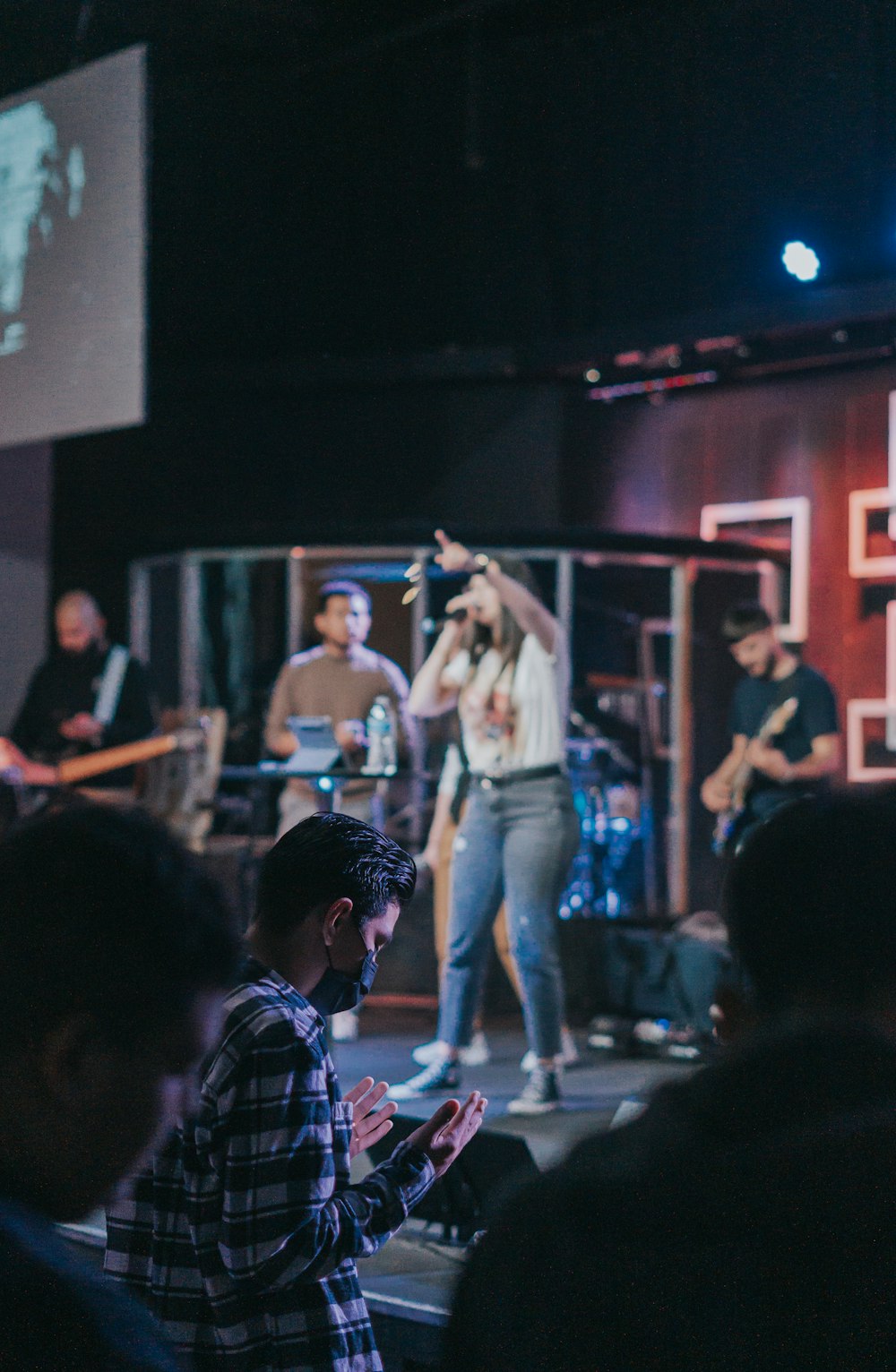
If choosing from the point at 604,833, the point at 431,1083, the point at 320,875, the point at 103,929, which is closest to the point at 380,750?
the point at 431,1083

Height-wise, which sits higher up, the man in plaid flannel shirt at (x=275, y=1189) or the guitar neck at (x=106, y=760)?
the guitar neck at (x=106, y=760)

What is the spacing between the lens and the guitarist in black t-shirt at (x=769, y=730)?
5.61 meters

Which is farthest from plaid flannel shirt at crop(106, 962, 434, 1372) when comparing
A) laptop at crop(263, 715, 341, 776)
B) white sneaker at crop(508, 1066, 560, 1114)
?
white sneaker at crop(508, 1066, 560, 1114)

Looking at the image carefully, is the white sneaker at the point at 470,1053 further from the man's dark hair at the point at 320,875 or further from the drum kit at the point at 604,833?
the man's dark hair at the point at 320,875

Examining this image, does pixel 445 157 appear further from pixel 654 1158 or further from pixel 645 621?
pixel 654 1158

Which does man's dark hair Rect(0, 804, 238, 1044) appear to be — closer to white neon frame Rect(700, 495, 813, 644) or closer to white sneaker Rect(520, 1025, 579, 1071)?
white sneaker Rect(520, 1025, 579, 1071)

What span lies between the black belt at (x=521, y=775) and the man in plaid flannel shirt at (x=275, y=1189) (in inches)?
111

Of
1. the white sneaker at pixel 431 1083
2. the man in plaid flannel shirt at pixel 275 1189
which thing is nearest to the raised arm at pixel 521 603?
the white sneaker at pixel 431 1083

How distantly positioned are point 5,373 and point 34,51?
244 centimetres

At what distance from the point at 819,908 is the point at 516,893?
154 inches

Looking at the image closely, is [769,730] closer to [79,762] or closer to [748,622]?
[748,622]

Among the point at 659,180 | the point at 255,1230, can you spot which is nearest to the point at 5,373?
the point at 659,180

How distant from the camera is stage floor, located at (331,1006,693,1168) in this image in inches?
180

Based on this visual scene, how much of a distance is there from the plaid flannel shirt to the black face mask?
185 millimetres
